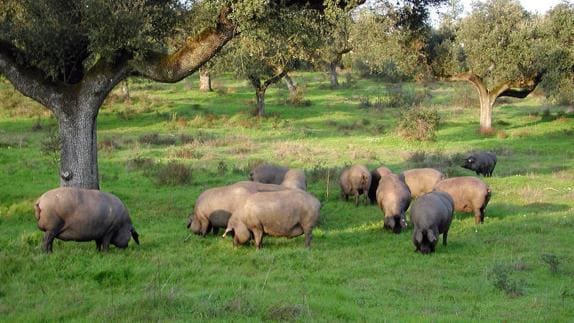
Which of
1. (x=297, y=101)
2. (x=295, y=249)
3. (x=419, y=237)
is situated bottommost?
(x=295, y=249)

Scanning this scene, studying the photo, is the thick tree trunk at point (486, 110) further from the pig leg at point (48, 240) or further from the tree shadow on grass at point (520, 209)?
the pig leg at point (48, 240)

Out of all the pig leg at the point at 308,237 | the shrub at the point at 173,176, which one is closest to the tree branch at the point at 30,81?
the shrub at the point at 173,176

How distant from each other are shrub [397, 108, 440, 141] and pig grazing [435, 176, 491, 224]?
1547cm

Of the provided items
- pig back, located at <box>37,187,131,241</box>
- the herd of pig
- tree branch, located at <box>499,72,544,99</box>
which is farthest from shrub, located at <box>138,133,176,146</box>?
tree branch, located at <box>499,72,544,99</box>

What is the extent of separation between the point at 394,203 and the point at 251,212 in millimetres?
4154

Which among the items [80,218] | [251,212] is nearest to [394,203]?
[251,212]

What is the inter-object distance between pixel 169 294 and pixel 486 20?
31053mm

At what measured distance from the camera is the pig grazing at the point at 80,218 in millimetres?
12445

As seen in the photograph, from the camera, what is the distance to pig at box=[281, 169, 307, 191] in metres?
18.0

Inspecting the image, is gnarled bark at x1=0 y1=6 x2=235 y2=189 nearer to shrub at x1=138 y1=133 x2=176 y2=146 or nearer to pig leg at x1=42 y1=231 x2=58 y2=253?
pig leg at x1=42 y1=231 x2=58 y2=253

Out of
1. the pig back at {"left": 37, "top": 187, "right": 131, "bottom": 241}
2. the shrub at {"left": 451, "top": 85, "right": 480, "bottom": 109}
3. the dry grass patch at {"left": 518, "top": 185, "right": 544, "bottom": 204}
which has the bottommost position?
the dry grass patch at {"left": 518, "top": 185, "right": 544, "bottom": 204}

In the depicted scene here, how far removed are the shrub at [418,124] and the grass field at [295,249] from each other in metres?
0.60

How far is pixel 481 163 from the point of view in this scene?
24.4m

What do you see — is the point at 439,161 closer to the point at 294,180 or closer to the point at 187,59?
the point at 294,180
